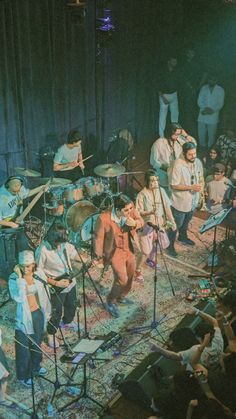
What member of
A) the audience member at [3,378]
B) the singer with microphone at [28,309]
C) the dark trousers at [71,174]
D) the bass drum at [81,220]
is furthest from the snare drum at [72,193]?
the audience member at [3,378]

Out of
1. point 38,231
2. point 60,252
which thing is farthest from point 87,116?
point 60,252

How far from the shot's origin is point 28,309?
A: 6293 mm

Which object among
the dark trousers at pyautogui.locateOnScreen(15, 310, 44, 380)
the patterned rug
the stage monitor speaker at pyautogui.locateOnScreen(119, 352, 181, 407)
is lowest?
the patterned rug

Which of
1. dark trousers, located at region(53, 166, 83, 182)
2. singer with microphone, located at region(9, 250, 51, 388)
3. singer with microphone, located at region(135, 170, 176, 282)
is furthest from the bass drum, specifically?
singer with microphone, located at region(9, 250, 51, 388)

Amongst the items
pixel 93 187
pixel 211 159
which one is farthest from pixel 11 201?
pixel 211 159

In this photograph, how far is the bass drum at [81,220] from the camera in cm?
896

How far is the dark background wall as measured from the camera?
31.7 ft

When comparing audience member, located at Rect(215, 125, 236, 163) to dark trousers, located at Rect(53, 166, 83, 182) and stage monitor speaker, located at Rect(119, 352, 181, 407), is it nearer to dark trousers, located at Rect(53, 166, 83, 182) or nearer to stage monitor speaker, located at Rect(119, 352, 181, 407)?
dark trousers, located at Rect(53, 166, 83, 182)

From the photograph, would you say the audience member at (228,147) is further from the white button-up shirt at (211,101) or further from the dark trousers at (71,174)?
the dark trousers at (71,174)

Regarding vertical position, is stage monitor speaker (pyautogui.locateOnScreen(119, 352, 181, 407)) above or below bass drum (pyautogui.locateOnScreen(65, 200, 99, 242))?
below

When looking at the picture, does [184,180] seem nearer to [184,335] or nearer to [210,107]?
[184,335]

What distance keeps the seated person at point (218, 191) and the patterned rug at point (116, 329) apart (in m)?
0.74

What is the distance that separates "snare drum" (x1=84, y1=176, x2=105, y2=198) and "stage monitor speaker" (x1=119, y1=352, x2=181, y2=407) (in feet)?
11.9

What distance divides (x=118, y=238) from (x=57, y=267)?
105 centimetres
